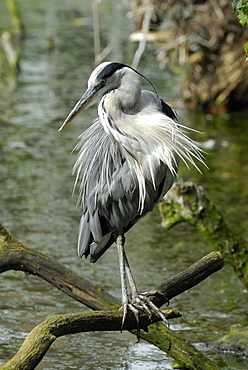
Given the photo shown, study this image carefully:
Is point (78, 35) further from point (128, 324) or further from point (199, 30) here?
point (128, 324)

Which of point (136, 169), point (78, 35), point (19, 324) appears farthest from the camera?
point (78, 35)

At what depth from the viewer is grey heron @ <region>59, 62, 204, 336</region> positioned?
3807mm

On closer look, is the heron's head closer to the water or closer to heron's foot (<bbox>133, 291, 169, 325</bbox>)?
heron's foot (<bbox>133, 291, 169, 325</bbox>)

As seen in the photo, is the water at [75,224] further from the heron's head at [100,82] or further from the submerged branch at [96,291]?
the heron's head at [100,82]

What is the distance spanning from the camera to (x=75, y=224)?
7.31m

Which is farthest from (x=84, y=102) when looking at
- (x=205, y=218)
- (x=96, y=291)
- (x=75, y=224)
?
(x=75, y=224)

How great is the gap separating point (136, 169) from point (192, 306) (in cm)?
220

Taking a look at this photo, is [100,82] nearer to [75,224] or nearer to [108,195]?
[108,195]

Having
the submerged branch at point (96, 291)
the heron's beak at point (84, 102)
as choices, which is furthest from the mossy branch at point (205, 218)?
the heron's beak at point (84, 102)

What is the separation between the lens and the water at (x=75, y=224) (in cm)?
507

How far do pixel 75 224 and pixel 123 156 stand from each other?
134 inches

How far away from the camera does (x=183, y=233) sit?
7.27 m

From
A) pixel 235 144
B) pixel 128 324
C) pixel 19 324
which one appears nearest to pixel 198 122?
pixel 235 144

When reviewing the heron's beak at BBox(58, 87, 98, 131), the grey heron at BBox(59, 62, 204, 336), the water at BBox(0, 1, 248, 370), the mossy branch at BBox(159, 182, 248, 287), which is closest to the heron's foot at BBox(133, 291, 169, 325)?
the grey heron at BBox(59, 62, 204, 336)
